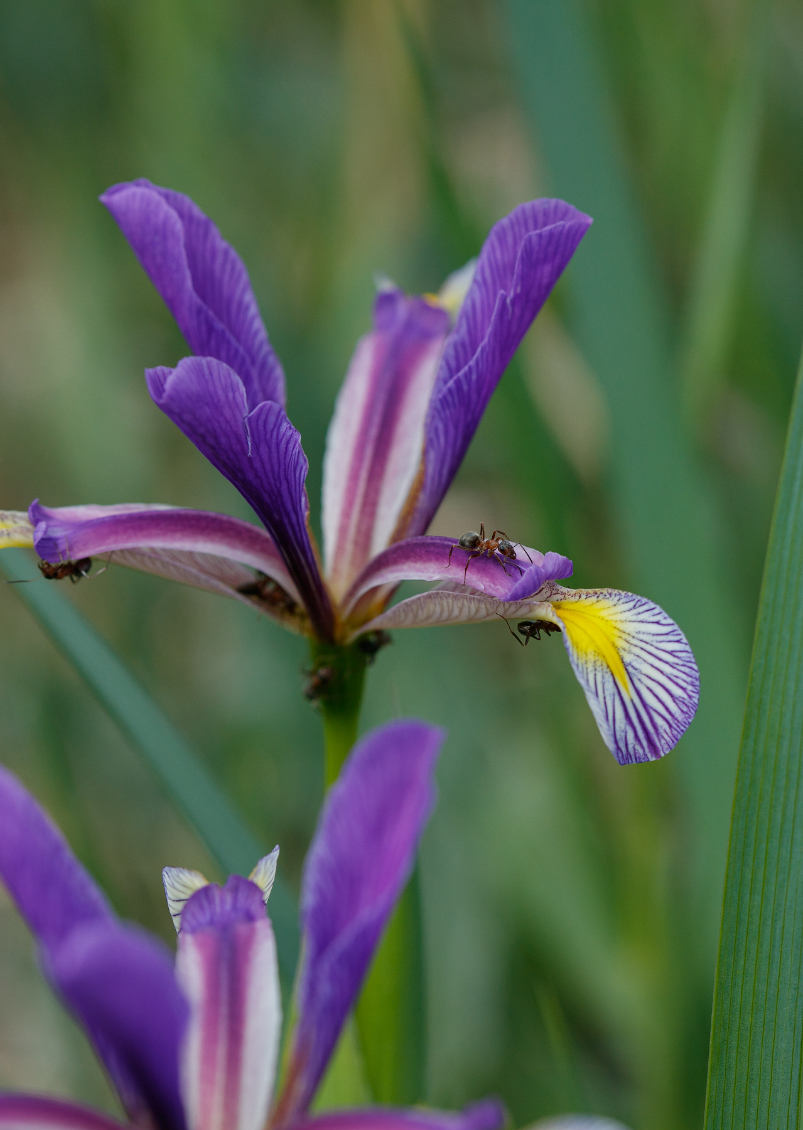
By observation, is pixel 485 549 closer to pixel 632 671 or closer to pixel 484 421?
pixel 632 671

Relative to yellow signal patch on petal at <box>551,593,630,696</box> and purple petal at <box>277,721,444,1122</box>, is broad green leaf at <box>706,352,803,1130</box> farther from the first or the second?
purple petal at <box>277,721,444,1122</box>

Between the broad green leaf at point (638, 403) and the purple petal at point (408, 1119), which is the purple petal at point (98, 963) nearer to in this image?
the purple petal at point (408, 1119)

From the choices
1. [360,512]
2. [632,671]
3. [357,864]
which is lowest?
[357,864]

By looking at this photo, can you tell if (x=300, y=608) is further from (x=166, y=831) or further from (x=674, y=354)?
(x=166, y=831)

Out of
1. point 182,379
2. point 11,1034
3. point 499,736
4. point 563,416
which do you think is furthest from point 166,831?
point 182,379

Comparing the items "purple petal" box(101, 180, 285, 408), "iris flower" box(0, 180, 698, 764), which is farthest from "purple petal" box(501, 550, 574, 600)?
"purple petal" box(101, 180, 285, 408)

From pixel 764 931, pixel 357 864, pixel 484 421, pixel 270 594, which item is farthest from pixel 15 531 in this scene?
pixel 484 421

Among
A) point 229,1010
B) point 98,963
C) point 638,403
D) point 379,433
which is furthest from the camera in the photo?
point 638,403
